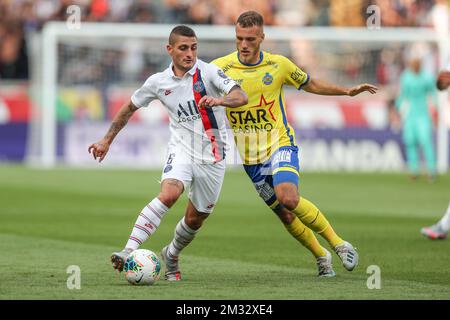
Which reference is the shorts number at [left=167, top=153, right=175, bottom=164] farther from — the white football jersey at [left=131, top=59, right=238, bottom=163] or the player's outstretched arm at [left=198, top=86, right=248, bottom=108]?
the player's outstretched arm at [left=198, top=86, right=248, bottom=108]

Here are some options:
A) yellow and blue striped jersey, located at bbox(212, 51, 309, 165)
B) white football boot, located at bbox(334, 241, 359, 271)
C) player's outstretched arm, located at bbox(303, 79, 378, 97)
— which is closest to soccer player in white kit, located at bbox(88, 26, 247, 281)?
yellow and blue striped jersey, located at bbox(212, 51, 309, 165)

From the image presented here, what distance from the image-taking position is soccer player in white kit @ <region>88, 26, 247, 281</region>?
31.9 ft

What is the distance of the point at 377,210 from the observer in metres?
17.8

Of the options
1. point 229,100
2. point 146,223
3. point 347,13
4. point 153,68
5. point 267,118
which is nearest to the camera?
point 229,100

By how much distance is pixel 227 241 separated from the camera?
1347 centimetres

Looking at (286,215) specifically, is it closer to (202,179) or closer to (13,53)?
(202,179)

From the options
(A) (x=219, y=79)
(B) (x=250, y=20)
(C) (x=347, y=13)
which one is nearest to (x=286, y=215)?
(A) (x=219, y=79)

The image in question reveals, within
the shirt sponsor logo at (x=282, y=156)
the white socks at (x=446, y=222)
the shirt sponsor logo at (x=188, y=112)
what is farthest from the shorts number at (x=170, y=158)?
the white socks at (x=446, y=222)

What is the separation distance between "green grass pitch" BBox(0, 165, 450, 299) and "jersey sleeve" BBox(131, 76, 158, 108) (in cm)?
158

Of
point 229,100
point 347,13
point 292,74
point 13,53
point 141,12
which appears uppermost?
point 141,12

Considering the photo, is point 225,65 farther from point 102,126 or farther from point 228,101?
point 102,126

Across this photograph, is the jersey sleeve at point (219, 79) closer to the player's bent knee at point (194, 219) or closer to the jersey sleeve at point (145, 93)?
the jersey sleeve at point (145, 93)

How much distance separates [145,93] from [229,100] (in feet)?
3.36

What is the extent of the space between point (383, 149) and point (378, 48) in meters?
3.12
